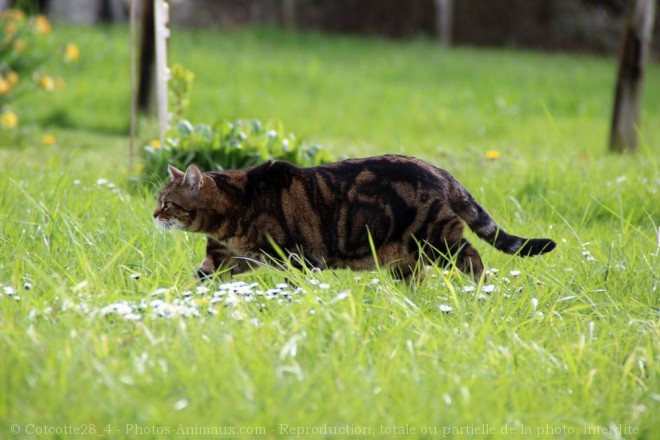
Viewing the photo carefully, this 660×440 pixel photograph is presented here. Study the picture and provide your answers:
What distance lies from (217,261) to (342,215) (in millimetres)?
613

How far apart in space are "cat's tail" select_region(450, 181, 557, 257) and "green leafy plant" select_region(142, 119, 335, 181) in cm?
199

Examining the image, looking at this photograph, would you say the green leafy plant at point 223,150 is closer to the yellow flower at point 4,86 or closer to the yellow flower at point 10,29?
the yellow flower at point 4,86

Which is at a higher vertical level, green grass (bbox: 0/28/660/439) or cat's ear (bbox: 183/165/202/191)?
cat's ear (bbox: 183/165/202/191)

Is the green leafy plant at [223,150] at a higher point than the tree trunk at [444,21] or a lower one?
higher

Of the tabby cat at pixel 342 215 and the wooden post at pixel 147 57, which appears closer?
the tabby cat at pixel 342 215

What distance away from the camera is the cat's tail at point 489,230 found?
12.8 ft

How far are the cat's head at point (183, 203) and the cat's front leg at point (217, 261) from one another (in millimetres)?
124

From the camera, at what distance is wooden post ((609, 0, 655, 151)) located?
806cm

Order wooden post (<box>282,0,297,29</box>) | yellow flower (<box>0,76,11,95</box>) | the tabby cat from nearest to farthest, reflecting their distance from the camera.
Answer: the tabby cat → yellow flower (<box>0,76,11,95</box>) → wooden post (<box>282,0,297,29</box>)

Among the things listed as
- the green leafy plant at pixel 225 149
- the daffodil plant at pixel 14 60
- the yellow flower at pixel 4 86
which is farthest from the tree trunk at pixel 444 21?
the green leafy plant at pixel 225 149

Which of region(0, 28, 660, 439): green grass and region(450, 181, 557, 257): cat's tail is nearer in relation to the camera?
region(0, 28, 660, 439): green grass

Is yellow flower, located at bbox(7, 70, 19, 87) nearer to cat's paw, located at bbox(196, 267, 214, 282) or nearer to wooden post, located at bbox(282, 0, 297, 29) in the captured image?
cat's paw, located at bbox(196, 267, 214, 282)

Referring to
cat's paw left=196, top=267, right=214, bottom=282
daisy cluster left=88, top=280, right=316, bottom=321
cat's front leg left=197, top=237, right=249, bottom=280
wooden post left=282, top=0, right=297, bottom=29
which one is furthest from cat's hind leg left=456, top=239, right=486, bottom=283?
wooden post left=282, top=0, right=297, bottom=29

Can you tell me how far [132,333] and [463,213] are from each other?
1.60 metres
